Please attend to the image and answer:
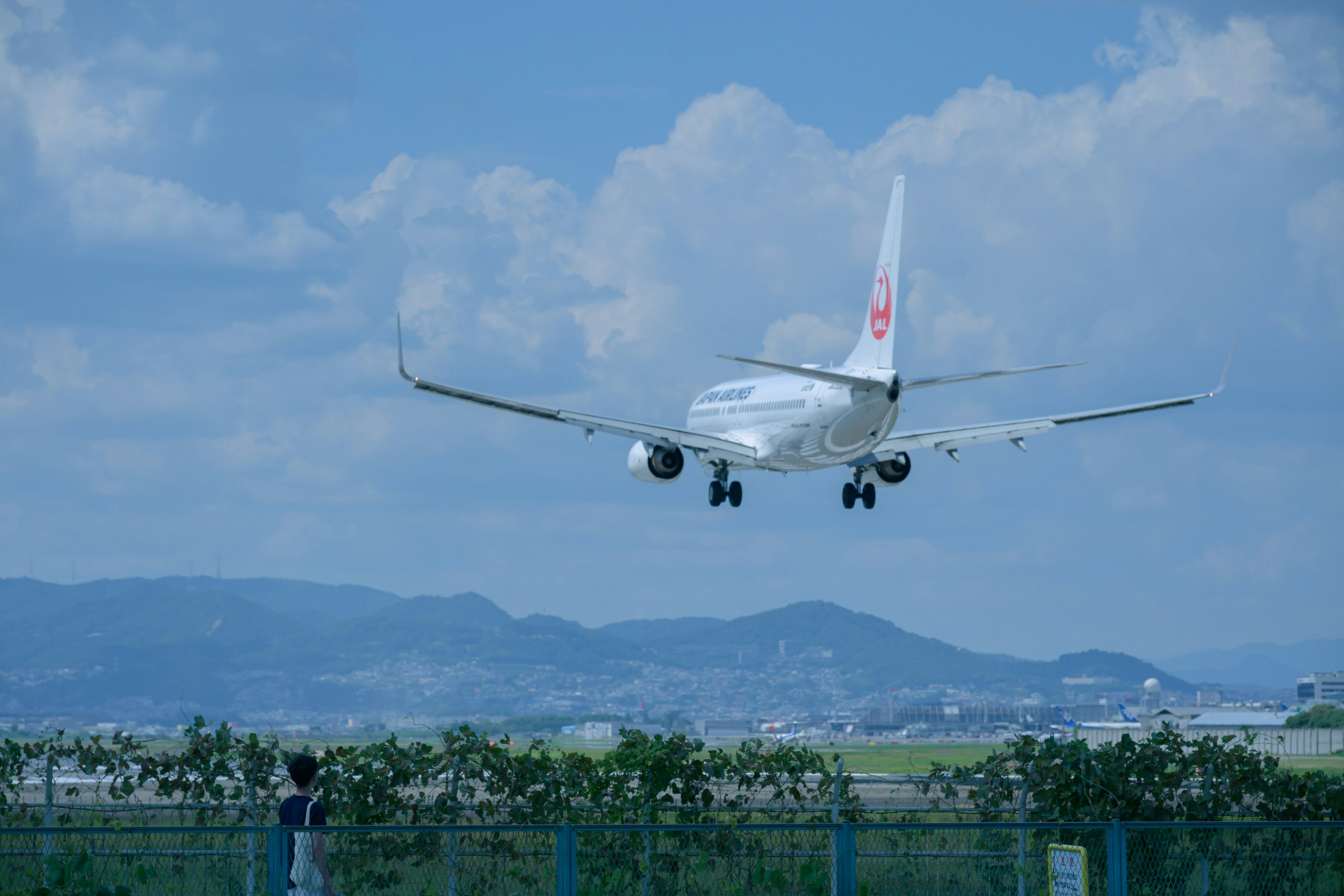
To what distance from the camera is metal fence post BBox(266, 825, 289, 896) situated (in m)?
14.3

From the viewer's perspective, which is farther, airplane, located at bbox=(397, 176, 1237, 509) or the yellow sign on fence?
airplane, located at bbox=(397, 176, 1237, 509)

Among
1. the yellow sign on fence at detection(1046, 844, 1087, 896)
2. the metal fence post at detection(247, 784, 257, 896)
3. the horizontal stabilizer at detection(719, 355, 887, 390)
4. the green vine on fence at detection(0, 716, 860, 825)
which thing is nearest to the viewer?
the yellow sign on fence at detection(1046, 844, 1087, 896)

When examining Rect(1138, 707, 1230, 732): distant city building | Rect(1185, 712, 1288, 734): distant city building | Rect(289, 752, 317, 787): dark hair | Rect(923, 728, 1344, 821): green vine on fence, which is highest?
Rect(289, 752, 317, 787): dark hair

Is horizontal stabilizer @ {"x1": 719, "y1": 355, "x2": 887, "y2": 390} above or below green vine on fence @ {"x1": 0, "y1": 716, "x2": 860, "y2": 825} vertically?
above

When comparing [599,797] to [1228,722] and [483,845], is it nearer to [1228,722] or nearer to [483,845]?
[483,845]

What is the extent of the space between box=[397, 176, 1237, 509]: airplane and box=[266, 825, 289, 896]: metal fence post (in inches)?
1270

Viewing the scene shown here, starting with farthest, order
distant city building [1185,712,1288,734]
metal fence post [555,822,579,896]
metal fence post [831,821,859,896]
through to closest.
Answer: distant city building [1185,712,1288,734] < metal fence post [831,821,859,896] < metal fence post [555,822,579,896]

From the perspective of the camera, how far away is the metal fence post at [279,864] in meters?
14.3

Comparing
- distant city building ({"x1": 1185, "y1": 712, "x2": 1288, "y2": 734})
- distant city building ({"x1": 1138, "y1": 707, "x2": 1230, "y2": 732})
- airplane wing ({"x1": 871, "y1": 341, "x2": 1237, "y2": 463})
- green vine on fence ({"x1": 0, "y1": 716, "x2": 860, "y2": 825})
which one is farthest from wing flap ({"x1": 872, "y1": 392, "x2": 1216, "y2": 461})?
distant city building ({"x1": 1185, "y1": 712, "x2": 1288, "y2": 734})

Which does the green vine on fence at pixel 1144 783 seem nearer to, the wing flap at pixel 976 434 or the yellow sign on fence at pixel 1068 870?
the yellow sign on fence at pixel 1068 870

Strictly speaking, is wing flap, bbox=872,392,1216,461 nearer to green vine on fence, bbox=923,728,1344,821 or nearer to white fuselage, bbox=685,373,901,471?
white fuselage, bbox=685,373,901,471

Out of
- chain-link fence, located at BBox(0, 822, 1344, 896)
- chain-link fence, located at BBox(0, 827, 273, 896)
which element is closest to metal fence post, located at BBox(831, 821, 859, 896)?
chain-link fence, located at BBox(0, 822, 1344, 896)

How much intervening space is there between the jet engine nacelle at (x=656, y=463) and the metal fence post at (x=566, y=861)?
4300 cm

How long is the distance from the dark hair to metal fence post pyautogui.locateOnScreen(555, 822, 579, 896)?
2466 millimetres
